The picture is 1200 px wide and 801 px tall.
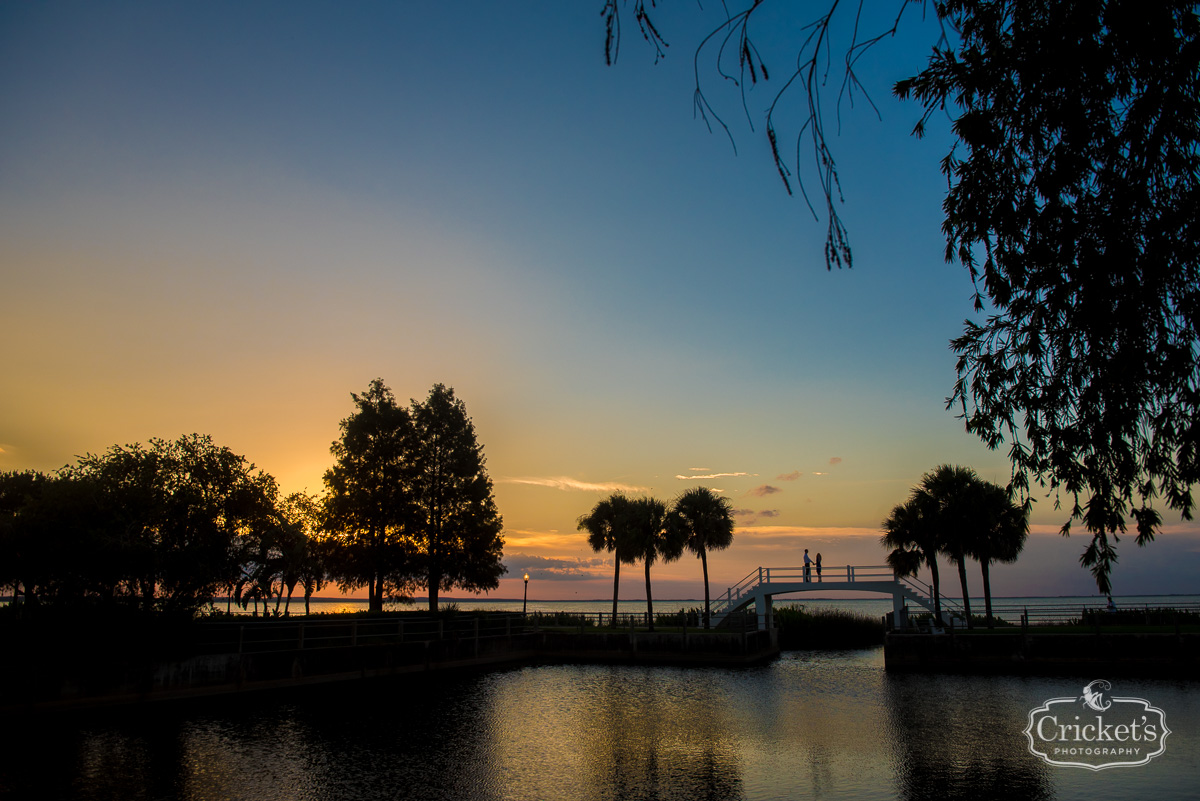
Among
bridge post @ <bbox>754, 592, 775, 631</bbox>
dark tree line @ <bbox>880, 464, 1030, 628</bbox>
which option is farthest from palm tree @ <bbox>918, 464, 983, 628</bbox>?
bridge post @ <bbox>754, 592, 775, 631</bbox>

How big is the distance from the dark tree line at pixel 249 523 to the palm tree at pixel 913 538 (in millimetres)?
24698

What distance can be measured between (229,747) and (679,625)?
36.7 metres

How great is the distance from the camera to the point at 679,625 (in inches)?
1857

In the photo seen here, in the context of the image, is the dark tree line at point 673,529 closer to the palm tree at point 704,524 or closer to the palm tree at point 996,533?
the palm tree at point 704,524

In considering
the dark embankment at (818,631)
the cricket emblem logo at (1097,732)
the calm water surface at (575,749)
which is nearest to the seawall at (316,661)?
the calm water surface at (575,749)

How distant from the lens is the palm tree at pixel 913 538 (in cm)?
3881

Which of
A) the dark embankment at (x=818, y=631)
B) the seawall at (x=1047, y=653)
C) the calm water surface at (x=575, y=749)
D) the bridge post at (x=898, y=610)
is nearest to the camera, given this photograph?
the calm water surface at (x=575, y=749)

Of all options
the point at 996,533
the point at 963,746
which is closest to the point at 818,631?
the point at 996,533

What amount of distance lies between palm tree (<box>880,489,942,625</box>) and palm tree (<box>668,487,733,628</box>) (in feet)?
31.4

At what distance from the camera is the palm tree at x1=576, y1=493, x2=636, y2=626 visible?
4684 cm

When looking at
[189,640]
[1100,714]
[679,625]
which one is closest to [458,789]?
[189,640]

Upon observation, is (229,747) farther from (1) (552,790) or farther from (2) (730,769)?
(2) (730,769)

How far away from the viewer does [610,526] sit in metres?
48.3

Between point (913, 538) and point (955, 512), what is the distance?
3387 millimetres
